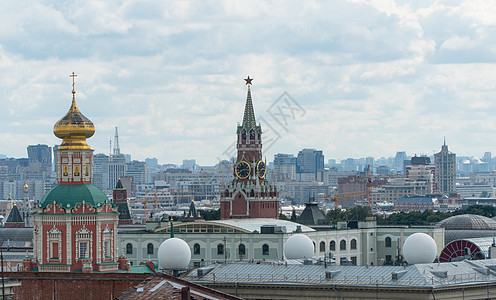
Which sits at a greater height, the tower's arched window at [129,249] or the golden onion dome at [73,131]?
the golden onion dome at [73,131]

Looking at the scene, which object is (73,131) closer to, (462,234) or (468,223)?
(462,234)

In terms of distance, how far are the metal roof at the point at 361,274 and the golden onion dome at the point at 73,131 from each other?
17.8 m

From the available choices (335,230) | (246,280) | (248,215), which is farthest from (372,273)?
(248,215)

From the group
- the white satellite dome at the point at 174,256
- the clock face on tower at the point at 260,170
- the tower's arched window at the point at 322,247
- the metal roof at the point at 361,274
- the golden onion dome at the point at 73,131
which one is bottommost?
the tower's arched window at the point at 322,247

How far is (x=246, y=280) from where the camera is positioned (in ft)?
277

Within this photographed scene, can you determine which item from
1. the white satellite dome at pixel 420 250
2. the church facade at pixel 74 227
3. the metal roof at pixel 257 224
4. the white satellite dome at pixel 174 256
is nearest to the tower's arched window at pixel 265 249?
the metal roof at pixel 257 224

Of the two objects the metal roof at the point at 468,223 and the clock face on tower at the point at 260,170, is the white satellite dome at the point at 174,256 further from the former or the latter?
the clock face on tower at the point at 260,170

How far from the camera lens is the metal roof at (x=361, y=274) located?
80.6 metres

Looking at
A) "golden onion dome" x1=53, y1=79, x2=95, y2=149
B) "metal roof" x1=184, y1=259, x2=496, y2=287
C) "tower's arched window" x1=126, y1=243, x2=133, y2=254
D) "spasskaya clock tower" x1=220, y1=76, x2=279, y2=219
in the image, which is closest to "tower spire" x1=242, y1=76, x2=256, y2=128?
"spasskaya clock tower" x1=220, y1=76, x2=279, y2=219

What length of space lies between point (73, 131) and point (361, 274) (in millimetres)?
27750

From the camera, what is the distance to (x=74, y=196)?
9938 centimetres

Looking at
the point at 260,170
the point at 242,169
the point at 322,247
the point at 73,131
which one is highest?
the point at 73,131

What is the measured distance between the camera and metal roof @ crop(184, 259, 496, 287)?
8062 cm

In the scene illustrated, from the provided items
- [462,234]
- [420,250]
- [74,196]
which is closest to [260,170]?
[462,234]
